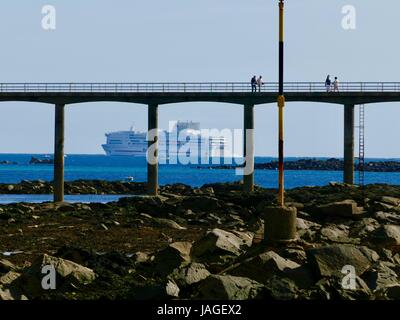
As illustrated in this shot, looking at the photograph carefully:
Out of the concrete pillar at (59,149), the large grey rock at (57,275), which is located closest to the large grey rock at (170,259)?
the large grey rock at (57,275)

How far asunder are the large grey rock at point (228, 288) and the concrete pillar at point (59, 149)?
141ft

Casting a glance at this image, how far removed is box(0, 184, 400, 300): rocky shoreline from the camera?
1772 centimetres

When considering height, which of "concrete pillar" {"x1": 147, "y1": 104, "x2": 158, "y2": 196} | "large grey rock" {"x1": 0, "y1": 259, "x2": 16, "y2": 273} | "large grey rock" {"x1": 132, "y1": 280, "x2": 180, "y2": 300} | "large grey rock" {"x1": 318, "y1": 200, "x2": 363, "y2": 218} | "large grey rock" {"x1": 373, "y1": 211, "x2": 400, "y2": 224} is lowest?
"large grey rock" {"x1": 0, "y1": 259, "x2": 16, "y2": 273}

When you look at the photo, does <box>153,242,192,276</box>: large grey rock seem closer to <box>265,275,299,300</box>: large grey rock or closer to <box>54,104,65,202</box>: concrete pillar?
<box>265,275,299,300</box>: large grey rock

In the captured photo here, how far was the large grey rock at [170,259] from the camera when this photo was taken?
846 inches

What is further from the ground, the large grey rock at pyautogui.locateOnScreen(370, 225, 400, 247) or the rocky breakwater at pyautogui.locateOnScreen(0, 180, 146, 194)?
the large grey rock at pyautogui.locateOnScreen(370, 225, 400, 247)

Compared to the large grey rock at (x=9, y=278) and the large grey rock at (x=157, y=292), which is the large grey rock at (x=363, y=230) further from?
the large grey rock at (x=9, y=278)

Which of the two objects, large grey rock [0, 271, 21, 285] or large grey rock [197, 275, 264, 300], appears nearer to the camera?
large grey rock [197, 275, 264, 300]

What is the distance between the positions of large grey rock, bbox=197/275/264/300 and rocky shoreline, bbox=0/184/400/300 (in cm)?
2

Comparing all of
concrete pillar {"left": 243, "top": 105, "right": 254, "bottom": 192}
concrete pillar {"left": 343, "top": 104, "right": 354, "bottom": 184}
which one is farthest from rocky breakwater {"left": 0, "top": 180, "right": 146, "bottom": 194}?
concrete pillar {"left": 343, "top": 104, "right": 354, "bottom": 184}
